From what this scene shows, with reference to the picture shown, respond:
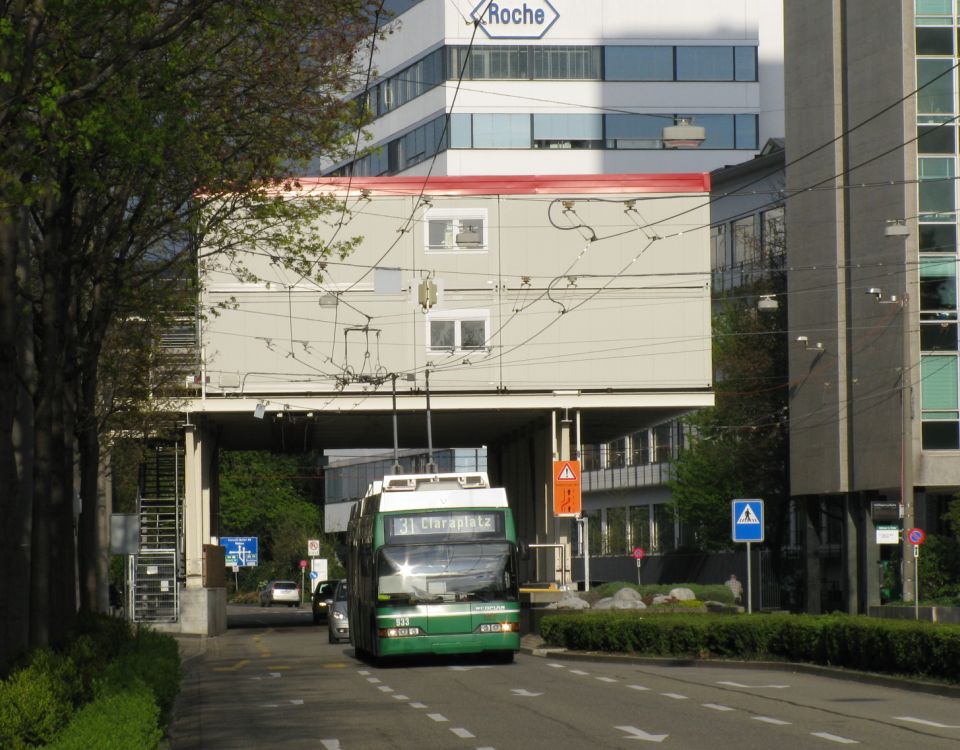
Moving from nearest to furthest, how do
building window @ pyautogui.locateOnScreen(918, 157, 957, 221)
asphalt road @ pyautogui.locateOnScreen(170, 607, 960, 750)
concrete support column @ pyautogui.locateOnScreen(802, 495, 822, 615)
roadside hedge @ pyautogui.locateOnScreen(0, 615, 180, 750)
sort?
roadside hedge @ pyautogui.locateOnScreen(0, 615, 180, 750)
asphalt road @ pyautogui.locateOnScreen(170, 607, 960, 750)
building window @ pyautogui.locateOnScreen(918, 157, 957, 221)
concrete support column @ pyautogui.locateOnScreen(802, 495, 822, 615)

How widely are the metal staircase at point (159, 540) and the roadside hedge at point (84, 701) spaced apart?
101 ft

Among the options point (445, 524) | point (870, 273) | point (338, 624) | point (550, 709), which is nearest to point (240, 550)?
point (870, 273)

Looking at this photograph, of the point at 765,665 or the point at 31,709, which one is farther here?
the point at 765,665

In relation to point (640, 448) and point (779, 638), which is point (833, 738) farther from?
point (640, 448)

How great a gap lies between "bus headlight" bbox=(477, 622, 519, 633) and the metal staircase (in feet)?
68.3

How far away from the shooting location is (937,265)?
52094mm

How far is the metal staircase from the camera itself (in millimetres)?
49219

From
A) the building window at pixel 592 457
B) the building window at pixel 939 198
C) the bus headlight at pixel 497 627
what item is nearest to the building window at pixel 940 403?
the building window at pixel 939 198

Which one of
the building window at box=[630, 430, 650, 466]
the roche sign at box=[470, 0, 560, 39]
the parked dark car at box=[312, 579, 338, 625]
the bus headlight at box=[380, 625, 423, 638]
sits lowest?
the parked dark car at box=[312, 579, 338, 625]

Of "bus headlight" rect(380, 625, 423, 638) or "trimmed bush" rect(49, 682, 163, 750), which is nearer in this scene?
"trimmed bush" rect(49, 682, 163, 750)

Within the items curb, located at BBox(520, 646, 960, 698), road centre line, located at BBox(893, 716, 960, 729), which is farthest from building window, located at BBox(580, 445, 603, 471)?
road centre line, located at BBox(893, 716, 960, 729)

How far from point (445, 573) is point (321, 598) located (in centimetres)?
2962

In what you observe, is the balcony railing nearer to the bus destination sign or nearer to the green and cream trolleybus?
the green and cream trolleybus

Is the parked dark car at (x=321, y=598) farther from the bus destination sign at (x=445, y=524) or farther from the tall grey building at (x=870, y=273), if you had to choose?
the bus destination sign at (x=445, y=524)
